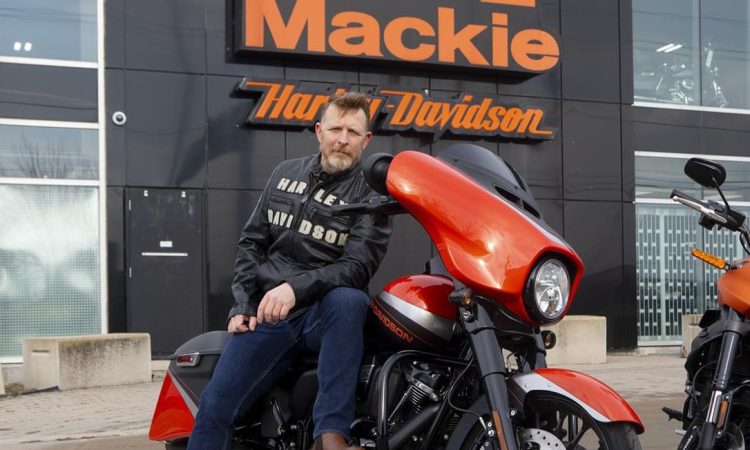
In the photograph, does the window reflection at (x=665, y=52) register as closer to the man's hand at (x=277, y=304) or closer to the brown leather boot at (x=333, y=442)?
the man's hand at (x=277, y=304)

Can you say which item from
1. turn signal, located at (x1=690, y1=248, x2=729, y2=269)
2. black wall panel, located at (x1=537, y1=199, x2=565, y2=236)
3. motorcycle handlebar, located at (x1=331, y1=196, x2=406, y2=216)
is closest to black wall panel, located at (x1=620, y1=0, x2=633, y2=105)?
black wall panel, located at (x1=537, y1=199, x2=565, y2=236)

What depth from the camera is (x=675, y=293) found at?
16.2 meters

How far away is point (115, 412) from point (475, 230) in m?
6.74

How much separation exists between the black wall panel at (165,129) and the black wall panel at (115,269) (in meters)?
0.50

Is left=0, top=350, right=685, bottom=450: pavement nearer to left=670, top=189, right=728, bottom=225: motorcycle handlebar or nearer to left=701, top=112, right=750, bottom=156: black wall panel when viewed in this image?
left=670, top=189, right=728, bottom=225: motorcycle handlebar

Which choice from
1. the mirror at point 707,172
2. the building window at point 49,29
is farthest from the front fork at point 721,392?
the building window at point 49,29

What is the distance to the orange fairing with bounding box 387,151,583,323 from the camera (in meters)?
2.70

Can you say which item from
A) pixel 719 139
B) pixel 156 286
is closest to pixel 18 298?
pixel 156 286

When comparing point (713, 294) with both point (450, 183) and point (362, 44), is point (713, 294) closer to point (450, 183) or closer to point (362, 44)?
point (362, 44)

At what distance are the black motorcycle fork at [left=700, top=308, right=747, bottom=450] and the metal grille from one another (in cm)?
1255

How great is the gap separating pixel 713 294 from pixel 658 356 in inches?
86.6

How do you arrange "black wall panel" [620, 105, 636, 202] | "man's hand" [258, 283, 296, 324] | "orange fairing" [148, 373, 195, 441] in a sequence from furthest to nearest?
"black wall panel" [620, 105, 636, 202] → "orange fairing" [148, 373, 195, 441] → "man's hand" [258, 283, 296, 324]

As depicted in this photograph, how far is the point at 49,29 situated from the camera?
1303cm

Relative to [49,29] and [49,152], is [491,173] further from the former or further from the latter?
[49,29]
